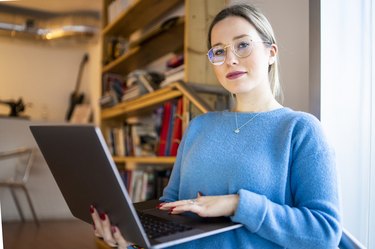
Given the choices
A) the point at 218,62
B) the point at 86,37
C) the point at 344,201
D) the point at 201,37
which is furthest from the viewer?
the point at 86,37

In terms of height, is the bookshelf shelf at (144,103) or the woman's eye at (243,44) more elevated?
the woman's eye at (243,44)

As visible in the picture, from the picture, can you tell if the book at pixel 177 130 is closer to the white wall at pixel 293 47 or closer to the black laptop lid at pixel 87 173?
the white wall at pixel 293 47

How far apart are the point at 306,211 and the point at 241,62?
0.41m

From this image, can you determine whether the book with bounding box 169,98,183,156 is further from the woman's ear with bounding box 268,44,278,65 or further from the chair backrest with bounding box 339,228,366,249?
the chair backrest with bounding box 339,228,366,249

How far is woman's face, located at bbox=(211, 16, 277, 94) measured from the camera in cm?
96

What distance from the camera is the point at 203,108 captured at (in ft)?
5.43

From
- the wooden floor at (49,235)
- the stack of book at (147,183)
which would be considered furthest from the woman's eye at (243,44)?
the wooden floor at (49,235)

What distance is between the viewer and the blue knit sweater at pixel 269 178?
2.56ft

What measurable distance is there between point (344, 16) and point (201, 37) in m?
0.84

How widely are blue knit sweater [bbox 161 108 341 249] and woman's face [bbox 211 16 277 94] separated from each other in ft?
0.29

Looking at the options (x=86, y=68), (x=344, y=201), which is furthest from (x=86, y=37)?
(x=344, y=201)

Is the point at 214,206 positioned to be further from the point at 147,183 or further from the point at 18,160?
the point at 18,160

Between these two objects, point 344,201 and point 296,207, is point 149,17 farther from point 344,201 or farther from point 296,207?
point 296,207

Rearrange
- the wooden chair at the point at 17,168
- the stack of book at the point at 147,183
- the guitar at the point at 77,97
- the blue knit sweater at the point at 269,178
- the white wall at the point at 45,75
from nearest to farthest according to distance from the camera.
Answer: the blue knit sweater at the point at 269,178, the stack of book at the point at 147,183, the wooden chair at the point at 17,168, the white wall at the point at 45,75, the guitar at the point at 77,97
